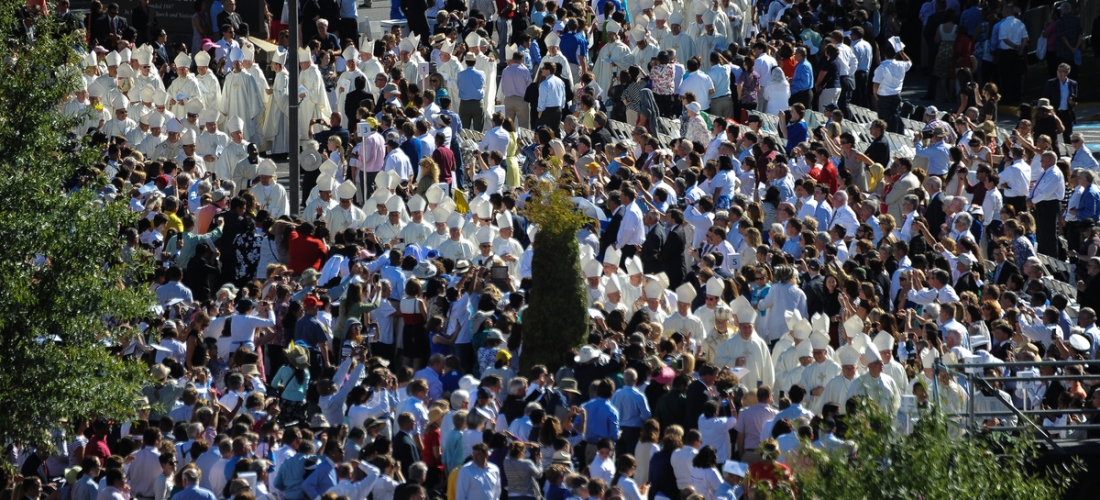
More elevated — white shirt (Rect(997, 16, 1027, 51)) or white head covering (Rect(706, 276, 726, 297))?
white shirt (Rect(997, 16, 1027, 51))

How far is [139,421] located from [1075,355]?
899cm

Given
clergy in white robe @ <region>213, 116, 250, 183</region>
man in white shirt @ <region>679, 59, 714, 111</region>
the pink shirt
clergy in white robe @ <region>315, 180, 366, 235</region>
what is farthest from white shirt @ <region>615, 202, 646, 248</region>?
clergy in white robe @ <region>213, 116, 250, 183</region>

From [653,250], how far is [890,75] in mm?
7459

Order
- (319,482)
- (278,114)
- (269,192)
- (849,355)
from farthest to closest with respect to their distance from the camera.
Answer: (278,114)
(269,192)
(849,355)
(319,482)

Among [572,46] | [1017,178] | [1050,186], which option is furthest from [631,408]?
[572,46]

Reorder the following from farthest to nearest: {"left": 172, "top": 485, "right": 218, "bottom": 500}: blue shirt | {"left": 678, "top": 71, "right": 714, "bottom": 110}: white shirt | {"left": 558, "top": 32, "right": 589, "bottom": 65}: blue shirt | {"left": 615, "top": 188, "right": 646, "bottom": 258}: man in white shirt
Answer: {"left": 558, "top": 32, "right": 589, "bottom": 65}: blue shirt → {"left": 678, "top": 71, "right": 714, "bottom": 110}: white shirt → {"left": 615, "top": 188, "right": 646, "bottom": 258}: man in white shirt → {"left": 172, "top": 485, "right": 218, "bottom": 500}: blue shirt

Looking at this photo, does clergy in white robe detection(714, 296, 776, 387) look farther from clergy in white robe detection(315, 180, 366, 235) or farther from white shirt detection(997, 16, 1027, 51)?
white shirt detection(997, 16, 1027, 51)

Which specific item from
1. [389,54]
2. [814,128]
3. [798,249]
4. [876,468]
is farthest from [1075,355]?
[389,54]

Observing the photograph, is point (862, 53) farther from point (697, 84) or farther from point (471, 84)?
point (471, 84)

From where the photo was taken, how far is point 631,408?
17906 millimetres

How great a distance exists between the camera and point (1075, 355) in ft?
63.9

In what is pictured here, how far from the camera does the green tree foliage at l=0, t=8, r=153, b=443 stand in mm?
18047

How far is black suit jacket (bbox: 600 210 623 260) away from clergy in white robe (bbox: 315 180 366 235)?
2.93m

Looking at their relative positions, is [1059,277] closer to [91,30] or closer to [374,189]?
[374,189]
